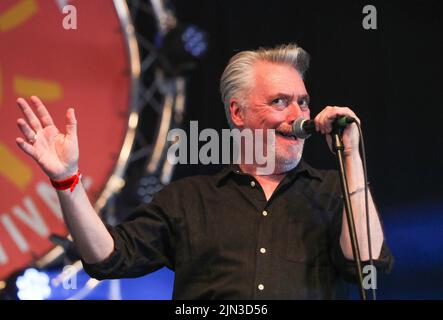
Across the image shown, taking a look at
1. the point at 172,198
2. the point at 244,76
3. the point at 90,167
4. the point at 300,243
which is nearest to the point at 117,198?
the point at 90,167

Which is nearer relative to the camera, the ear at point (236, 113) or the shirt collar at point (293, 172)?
the shirt collar at point (293, 172)

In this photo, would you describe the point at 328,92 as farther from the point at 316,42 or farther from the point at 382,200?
the point at 382,200

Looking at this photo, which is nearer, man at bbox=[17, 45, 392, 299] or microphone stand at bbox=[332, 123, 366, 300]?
microphone stand at bbox=[332, 123, 366, 300]

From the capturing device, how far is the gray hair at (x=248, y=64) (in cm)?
224

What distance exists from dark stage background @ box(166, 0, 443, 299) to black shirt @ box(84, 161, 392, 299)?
0.58 meters

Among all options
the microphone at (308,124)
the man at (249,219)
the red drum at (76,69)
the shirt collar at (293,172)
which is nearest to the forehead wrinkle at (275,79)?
the man at (249,219)

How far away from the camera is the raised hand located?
1.76 meters

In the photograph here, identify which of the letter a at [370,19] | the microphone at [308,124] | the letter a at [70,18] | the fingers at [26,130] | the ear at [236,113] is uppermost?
the letter a at [370,19]

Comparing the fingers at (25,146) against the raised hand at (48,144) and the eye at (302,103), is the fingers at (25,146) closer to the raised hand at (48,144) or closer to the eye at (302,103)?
the raised hand at (48,144)

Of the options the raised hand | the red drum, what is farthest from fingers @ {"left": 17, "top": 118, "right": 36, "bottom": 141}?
the red drum

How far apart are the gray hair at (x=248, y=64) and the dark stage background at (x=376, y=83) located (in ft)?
1.29

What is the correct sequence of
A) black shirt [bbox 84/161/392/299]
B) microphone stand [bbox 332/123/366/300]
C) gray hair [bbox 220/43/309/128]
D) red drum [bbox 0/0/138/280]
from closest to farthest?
microphone stand [bbox 332/123/366/300] → black shirt [bbox 84/161/392/299] → gray hair [bbox 220/43/309/128] → red drum [bbox 0/0/138/280]

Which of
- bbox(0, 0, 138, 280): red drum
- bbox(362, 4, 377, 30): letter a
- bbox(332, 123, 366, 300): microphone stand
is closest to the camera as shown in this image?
bbox(332, 123, 366, 300): microphone stand

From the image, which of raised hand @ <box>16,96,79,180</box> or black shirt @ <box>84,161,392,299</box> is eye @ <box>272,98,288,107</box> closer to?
black shirt @ <box>84,161,392,299</box>
